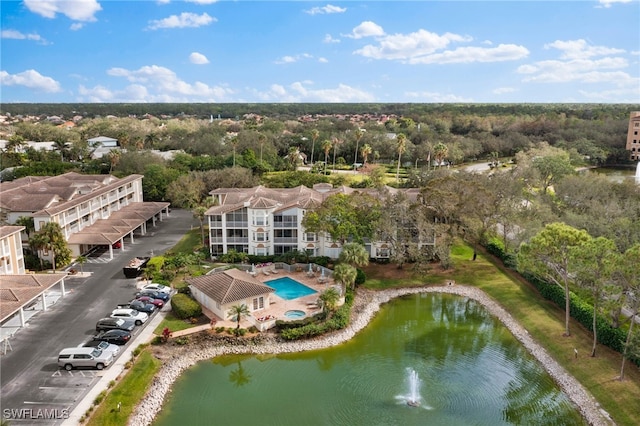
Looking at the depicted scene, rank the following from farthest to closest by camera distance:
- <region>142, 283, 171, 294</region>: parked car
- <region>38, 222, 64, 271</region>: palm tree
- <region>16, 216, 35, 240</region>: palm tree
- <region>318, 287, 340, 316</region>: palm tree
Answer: <region>16, 216, 35, 240</region>: palm tree
<region>38, 222, 64, 271</region>: palm tree
<region>142, 283, 171, 294</region>: parked car
<region>318, 287, 340, 316</region>: palm tree

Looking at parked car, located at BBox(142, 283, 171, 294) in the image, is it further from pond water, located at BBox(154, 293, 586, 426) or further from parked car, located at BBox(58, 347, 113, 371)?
parked car, located at BBox(58, 347, 113, 371)

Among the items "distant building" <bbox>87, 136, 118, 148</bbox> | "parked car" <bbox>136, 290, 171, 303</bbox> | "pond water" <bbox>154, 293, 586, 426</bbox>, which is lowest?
"pond water" <bbox>154, 293, 586, 426</bbox>

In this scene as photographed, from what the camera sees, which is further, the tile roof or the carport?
the tile roof

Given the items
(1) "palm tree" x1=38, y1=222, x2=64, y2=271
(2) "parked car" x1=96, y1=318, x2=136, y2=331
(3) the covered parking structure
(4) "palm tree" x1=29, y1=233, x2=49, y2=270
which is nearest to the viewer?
(2) "parked car" x1=96, y1=318, x2=136, y2=331

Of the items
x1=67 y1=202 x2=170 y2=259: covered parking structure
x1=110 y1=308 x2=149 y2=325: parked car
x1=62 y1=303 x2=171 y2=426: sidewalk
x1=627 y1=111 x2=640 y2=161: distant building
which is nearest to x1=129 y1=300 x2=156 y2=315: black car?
x1=62 y1=303 x2=171 y2=426: sidewalk

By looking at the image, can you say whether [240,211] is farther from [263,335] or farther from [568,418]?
[568,418]

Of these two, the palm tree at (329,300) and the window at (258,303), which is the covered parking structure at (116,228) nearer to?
the window at (258,303)
